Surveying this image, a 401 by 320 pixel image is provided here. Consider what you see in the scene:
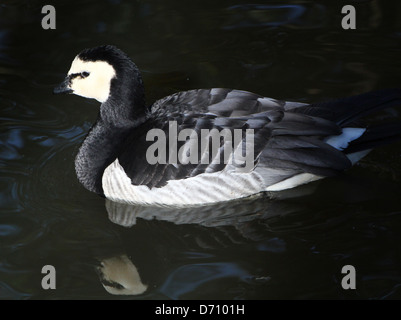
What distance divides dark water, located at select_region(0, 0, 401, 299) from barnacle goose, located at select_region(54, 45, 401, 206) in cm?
22

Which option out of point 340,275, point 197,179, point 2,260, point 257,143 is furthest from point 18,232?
point 340,275

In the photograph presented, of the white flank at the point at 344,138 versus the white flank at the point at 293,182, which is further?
the white flank at the point at 293,182

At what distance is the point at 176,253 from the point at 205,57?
348 centimetres

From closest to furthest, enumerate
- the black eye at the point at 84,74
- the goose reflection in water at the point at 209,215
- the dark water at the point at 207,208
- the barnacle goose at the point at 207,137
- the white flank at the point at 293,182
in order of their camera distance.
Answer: the dark water at the point at 207,208, the goose reflection in water at the point at 209,215, the barnacle goose at the point at 207,137, the white flank at the point at 293,182, the black eye at the point at 84,74

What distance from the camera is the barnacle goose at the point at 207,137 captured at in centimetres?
572

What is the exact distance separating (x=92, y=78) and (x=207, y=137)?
123cm

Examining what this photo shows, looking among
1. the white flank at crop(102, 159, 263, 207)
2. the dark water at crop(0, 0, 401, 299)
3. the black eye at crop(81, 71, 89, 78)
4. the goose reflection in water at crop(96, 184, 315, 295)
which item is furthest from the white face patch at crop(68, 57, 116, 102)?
the goose reflection in water at crop(96, 184, 315, 295)

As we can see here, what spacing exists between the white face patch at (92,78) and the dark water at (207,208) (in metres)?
0.86

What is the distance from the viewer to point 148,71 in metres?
8.05

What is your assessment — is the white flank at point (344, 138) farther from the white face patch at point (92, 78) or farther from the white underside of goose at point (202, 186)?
the white face patch at point (92, 78)

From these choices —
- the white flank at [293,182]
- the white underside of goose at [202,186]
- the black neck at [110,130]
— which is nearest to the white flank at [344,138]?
the white underside of goose at [202,186]

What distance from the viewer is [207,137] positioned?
5648 millimetres

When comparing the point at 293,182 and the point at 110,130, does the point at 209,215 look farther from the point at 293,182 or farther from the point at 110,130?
the point at 110,130

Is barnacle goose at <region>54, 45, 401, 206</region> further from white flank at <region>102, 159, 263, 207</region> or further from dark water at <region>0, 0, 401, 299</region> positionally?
dark water at <region>0, 0, 401, 299</region>
